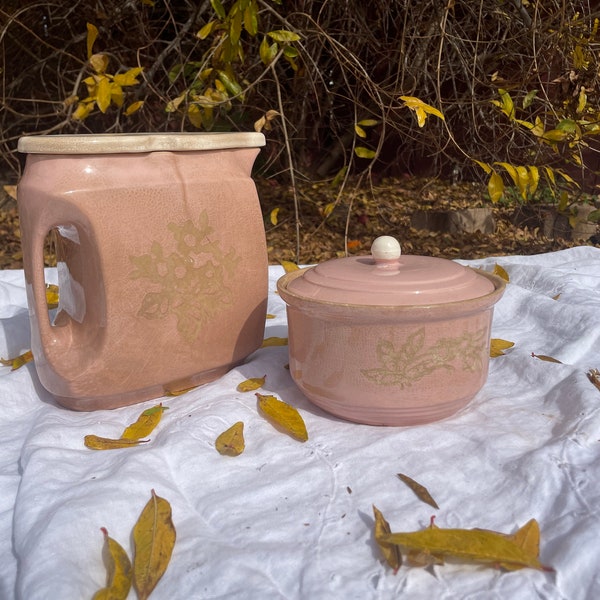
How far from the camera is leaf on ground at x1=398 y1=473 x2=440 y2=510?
0.64 metres

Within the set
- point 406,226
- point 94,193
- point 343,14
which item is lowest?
point 406,226

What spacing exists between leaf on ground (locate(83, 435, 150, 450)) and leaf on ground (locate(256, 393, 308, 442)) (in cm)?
16

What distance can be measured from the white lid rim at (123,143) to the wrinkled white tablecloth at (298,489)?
0.32 meters

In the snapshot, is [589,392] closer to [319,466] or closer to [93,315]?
[319,466]

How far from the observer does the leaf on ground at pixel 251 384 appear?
88 cm

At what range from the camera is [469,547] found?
55 centimetres

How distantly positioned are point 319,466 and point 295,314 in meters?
0.18

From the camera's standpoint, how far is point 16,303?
126 centimetres

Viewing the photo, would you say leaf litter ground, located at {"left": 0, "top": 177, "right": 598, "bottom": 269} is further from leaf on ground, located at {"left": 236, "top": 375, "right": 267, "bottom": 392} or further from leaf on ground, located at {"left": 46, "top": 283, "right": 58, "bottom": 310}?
leaf on ground, located at {"left": 236, "top": 375, "right": 267, "bottom": 392}

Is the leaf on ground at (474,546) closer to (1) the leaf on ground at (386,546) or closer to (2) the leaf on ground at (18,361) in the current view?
(1) the leaf on ground at (386,546)

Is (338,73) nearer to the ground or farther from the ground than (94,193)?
farther from the ground

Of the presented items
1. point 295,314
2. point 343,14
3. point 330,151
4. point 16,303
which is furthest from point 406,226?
point 295,314

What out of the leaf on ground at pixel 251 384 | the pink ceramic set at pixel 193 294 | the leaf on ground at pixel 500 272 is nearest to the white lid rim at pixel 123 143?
the pink ceramic set at pixel 193 294

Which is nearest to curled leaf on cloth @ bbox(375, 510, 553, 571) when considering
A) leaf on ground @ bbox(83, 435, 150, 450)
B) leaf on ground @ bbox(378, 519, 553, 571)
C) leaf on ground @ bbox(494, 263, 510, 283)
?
leaf on ground @ bbox(378, 519, 553, 571)
